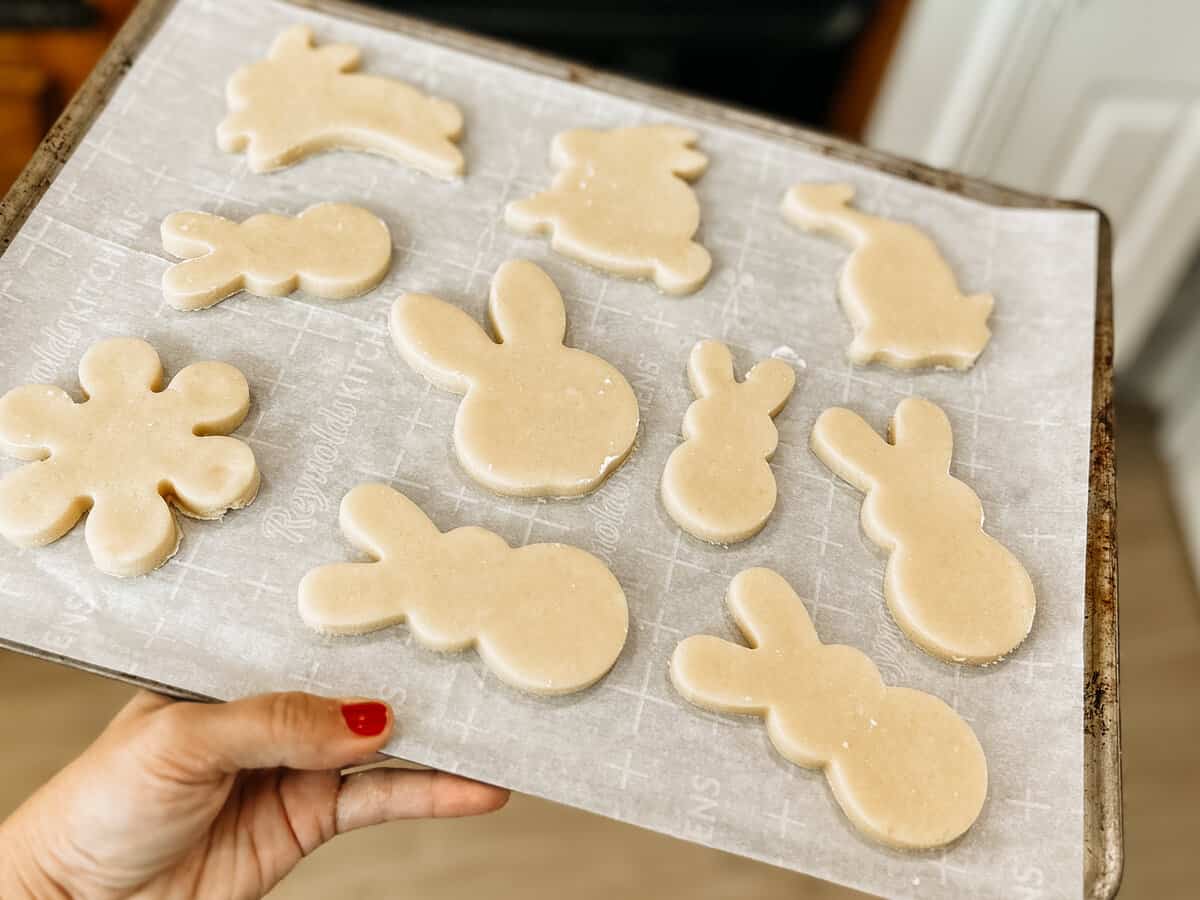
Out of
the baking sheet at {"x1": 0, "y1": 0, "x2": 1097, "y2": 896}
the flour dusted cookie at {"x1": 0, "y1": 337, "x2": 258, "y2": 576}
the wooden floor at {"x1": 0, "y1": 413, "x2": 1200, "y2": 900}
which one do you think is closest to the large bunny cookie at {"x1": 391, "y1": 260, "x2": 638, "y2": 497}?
the baking sheet at {"x1": 0, "y1": 0, "x2": 1097, "y2": 896}

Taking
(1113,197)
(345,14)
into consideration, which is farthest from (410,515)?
(1113,197)

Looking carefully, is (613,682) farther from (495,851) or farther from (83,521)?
(495,851)

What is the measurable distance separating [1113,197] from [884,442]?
1.17 metres

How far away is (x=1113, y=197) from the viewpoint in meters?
1.92

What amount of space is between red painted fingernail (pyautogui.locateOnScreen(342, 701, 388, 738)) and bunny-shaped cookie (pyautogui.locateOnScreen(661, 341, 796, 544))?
33cm

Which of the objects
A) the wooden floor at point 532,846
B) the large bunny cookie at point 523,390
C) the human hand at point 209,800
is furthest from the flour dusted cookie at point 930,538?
the wooden floor at point 532,846

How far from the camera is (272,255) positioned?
1.07m

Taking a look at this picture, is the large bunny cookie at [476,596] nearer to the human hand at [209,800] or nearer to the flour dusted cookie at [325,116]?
the human hand at [209,800]

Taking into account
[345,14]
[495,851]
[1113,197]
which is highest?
[345,14]

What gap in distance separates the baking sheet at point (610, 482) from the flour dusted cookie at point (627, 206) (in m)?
0.02

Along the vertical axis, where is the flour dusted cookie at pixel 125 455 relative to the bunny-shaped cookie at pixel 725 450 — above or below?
below

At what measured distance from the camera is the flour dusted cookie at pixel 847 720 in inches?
34.5

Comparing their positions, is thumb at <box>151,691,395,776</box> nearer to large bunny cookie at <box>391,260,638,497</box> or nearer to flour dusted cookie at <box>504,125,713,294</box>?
large bunny cookie at <box>391,260,638,497</box>

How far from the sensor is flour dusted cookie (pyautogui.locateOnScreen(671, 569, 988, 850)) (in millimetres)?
875
